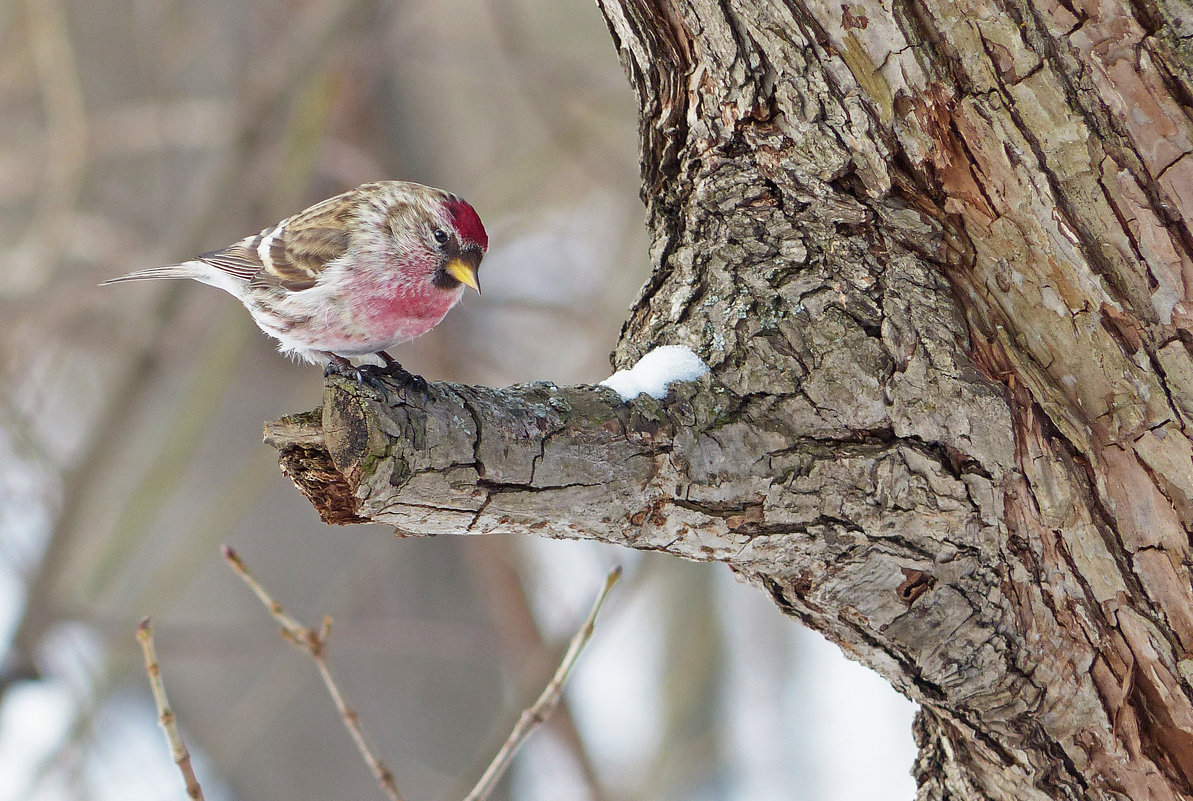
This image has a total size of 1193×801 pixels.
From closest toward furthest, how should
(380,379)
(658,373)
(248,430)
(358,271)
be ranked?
(380,379) → (658,373) → (358,271) → (248,430)

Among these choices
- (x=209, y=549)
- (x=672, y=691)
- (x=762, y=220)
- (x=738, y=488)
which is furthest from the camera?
(x=672, y=691)

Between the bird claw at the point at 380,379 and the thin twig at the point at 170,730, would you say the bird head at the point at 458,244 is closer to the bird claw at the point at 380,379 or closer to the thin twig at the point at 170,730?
the bird claw at the point at 380,379

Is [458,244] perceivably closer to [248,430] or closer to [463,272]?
[463,272]

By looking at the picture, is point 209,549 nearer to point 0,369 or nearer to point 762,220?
point 0,369

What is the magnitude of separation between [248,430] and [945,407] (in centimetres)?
376

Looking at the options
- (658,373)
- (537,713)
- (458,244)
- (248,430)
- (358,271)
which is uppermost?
(248,430)

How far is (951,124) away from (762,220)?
300 mm

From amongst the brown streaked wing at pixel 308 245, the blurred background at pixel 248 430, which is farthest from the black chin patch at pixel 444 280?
the blurred background at pixel 248 430

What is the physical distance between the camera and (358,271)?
6.83 feet

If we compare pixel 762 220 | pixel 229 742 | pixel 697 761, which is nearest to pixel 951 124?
pixel 762 220

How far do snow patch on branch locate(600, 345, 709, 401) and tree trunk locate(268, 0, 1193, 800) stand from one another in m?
0.02

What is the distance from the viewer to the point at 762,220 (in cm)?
151

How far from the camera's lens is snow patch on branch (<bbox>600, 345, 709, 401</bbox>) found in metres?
1.31

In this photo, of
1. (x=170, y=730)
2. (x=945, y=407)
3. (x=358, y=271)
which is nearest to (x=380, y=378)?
(x=170, y=730)
